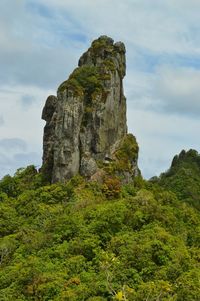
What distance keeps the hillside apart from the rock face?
4.46 feet

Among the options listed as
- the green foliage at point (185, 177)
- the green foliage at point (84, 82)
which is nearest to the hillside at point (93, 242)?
the green foliage at point (84, 82)

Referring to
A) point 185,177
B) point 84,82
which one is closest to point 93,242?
point 84,82

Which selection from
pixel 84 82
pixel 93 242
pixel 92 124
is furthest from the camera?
pixel 84 82

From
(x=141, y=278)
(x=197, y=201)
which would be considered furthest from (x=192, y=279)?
(x=197, y=201)

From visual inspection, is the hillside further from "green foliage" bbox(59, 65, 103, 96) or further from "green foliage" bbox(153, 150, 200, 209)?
"green foliage" bbox(153, 150, 200, 209)

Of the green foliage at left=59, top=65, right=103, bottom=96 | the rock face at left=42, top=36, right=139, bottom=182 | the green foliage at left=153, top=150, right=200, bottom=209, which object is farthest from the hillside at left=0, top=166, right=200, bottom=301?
the green foliage at left=153, top=150, right=200, bottom=209

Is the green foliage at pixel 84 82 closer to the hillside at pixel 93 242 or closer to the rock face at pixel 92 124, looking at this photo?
the rock face at pixel 92 124

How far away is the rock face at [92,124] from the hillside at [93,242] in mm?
1360

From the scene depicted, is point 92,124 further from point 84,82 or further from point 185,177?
point 185,177

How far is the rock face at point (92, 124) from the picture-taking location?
144ft

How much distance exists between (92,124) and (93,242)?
1286 cm

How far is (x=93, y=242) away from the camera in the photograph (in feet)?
110

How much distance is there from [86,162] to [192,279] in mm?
17515

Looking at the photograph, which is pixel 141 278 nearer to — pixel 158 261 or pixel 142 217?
pixel 158 261
